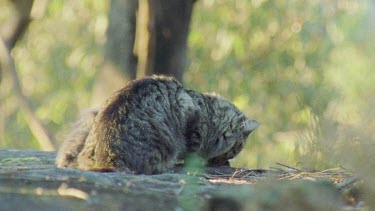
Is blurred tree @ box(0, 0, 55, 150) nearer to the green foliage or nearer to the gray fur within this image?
the green foliage

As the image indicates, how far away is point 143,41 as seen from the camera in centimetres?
1057

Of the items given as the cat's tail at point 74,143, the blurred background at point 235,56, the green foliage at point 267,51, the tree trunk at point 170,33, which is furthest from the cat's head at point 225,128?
the green foliage at point 267,51

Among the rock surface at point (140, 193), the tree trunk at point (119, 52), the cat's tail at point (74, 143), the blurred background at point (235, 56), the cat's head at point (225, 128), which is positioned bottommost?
the rock surface at point (140, 193)

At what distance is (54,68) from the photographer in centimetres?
1884

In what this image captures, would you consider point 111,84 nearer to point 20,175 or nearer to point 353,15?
point 20,175

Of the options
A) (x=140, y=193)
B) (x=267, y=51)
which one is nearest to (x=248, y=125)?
(x=140, y=193)

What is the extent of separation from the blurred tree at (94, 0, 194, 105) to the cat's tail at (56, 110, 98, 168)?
3.21m

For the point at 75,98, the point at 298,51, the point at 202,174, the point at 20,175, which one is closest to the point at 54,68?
the point at 75,98

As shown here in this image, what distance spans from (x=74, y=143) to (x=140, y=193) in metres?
2.08

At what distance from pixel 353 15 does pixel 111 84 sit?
7228mm

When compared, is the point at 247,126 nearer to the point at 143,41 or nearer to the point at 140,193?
Answer: the point at 143,41

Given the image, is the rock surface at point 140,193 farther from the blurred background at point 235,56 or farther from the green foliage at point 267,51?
the green foliage at point 267,51

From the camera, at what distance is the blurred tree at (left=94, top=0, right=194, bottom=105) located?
10523 mm

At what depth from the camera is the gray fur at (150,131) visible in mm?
6680
